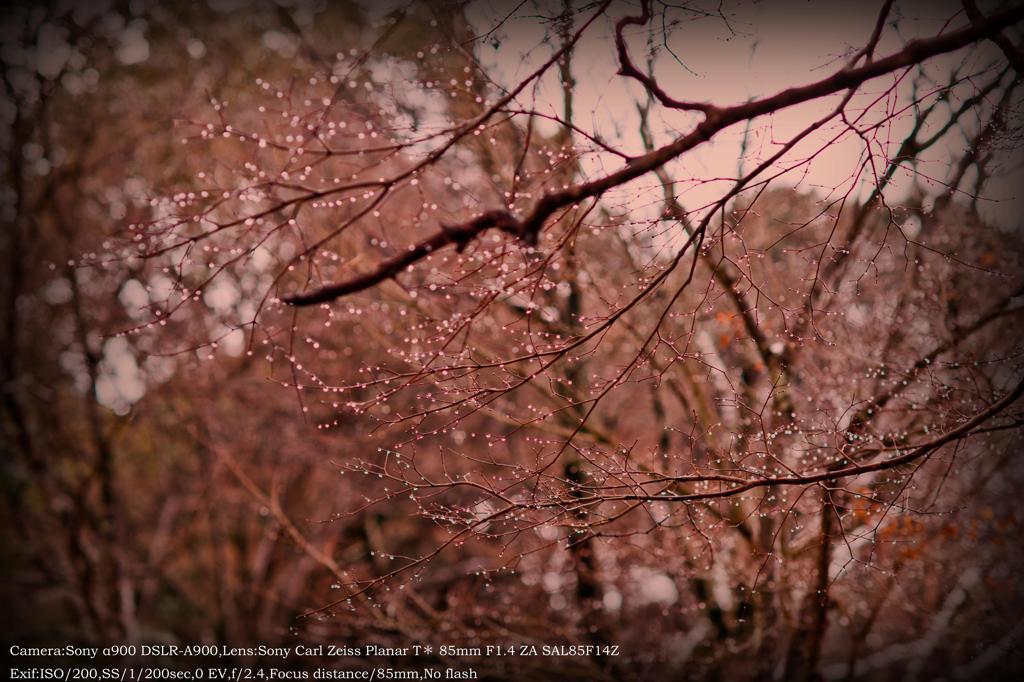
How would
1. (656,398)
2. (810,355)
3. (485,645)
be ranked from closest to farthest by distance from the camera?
(810,355) < (485,645) < (656,398)

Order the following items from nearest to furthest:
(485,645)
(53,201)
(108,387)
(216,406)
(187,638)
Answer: (485,645) < (53,201) < (108,387) < (216,406) < (187,638)

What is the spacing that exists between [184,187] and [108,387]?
146 inches

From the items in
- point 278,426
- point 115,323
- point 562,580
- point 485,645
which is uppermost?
point 115,323

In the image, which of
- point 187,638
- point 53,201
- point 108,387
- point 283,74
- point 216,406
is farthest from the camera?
point 187,638

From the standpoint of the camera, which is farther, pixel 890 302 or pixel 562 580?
pixel 562 580

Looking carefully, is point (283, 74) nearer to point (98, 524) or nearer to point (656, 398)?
point (656, 398)

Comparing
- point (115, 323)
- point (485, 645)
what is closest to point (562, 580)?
point (485, 645)

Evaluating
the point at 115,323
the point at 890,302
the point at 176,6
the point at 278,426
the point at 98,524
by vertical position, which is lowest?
the point at 98,524

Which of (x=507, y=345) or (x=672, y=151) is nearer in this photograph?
(x=672, y=151)

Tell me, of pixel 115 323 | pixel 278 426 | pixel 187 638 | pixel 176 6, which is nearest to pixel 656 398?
pixel 278 426

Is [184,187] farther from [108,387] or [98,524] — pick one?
[98,524]

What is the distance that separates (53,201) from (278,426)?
4.03 meters

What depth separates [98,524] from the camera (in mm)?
8383

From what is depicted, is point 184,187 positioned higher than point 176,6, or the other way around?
point 176,6
